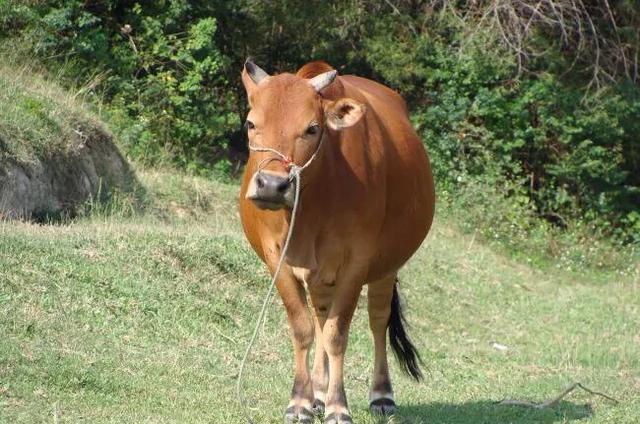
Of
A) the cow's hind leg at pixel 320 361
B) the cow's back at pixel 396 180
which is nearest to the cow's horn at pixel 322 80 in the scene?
the cow's back at pixel 396 180

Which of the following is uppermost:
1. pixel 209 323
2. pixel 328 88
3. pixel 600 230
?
pixel 328 88

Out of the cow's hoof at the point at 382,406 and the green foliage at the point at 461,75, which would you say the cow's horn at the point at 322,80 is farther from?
the green foliage at the point at 461,75

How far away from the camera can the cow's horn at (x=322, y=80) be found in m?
7.16

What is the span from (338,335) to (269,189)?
121 centimetres

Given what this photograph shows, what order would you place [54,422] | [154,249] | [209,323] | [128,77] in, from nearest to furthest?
[54,422], [209,323], [154,249], [128,77]

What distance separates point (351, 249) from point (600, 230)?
46.4ft

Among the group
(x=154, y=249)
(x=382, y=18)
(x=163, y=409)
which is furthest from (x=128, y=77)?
(x=163, y=409)

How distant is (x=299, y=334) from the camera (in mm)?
7414

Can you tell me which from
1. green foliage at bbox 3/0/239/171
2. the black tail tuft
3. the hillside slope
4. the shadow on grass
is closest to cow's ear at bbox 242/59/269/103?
the shadow on grass

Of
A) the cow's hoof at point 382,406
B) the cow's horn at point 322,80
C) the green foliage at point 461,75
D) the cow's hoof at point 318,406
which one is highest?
the cow's horn at point 322,80

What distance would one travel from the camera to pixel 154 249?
38.2ft

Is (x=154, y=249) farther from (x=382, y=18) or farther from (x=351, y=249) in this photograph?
(x=382, y=18)

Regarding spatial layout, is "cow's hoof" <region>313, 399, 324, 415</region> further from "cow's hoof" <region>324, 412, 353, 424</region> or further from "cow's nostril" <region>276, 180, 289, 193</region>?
"cow's nostril" <region>276, 180, 289, 193</region>

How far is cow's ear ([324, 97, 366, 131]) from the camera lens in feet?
23.5
